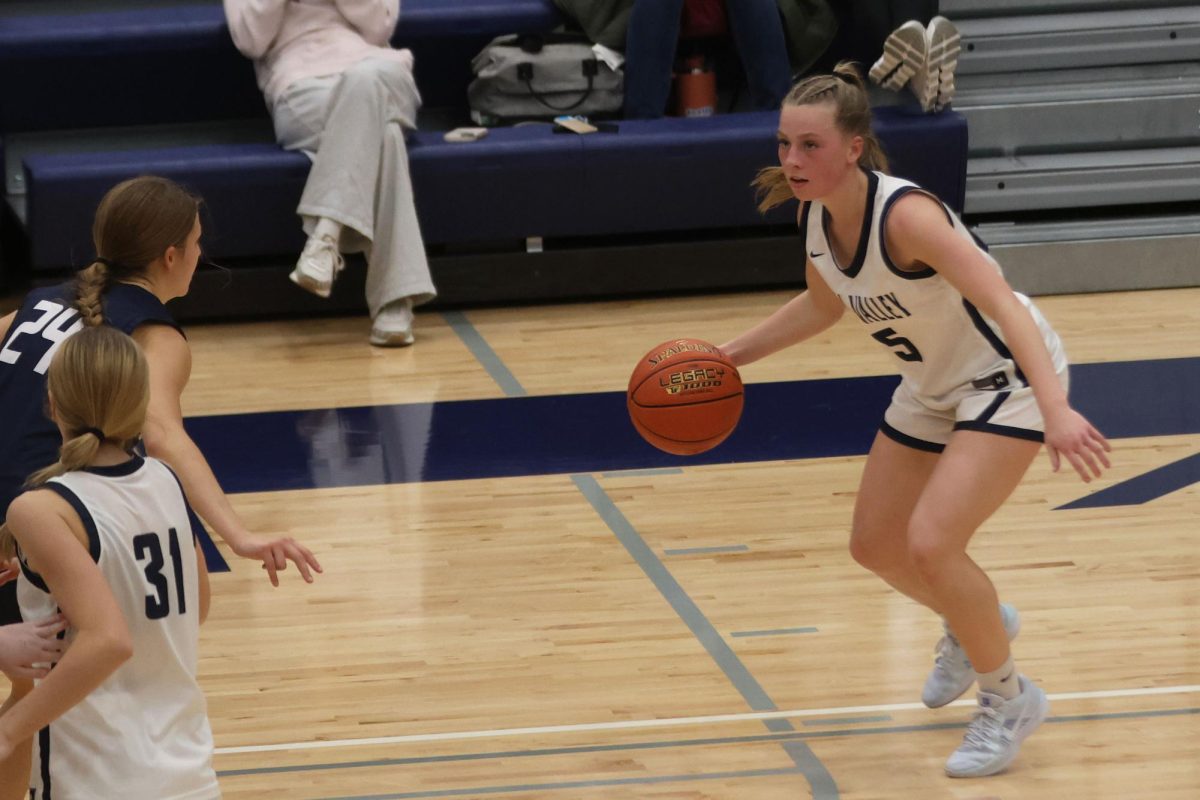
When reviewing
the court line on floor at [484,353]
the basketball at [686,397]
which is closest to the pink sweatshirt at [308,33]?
the court line on floor at [484,353]

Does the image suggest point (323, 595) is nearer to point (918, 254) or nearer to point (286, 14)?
point (918, 254)

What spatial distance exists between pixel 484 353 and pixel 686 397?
2.97m

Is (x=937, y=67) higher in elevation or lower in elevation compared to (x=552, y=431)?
higher

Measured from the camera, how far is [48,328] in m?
2.63

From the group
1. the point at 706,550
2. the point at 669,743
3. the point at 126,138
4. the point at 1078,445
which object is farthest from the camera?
the point at 126,138

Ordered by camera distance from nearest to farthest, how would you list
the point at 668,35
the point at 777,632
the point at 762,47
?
the point at 777,632 < the point at 668,35 < the point at 762,47

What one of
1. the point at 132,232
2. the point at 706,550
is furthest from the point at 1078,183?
the point at 132,232

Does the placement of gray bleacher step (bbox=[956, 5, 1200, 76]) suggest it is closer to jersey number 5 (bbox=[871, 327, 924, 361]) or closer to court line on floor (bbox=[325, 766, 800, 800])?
jersey number 5 (bbox=[871, 327, 924, 361])

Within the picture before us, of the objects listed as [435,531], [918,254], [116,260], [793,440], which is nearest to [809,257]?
[918,254]

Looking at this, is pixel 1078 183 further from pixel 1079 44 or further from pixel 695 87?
pixel 695 87

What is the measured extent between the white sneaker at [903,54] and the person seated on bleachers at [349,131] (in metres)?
1.89

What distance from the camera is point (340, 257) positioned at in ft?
21.7

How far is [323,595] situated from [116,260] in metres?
1.81

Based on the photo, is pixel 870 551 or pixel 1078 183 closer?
pixel 870 551
